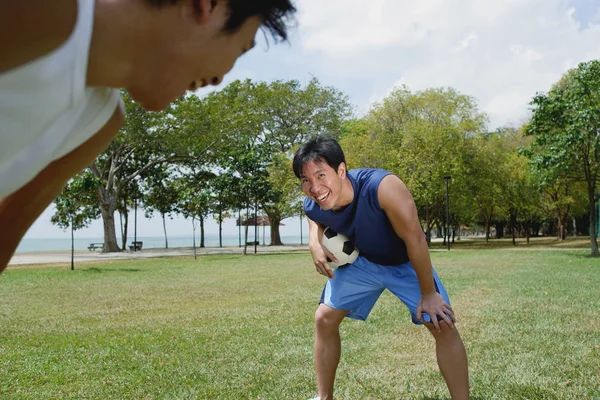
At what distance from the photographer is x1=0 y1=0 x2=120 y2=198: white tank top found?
786mm

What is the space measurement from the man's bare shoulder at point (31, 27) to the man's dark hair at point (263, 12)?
0.50 feet

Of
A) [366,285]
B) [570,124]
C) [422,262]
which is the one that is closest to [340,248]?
[366,285]

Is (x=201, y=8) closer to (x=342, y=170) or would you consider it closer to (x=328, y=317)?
(x=342, y=170)

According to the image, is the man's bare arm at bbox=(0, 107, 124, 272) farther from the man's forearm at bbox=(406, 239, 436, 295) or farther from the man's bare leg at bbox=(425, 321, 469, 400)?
the man's bare leg at bbox=(425, 321, 469, 400)

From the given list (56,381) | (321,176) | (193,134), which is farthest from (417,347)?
(193,134)

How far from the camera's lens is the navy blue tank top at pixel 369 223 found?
3.14 meters

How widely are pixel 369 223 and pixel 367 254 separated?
0.91 feet

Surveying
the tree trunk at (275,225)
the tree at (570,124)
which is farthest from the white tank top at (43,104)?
the tree trunk at (275,225)

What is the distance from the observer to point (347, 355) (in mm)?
4816

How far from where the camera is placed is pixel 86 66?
0.85 m

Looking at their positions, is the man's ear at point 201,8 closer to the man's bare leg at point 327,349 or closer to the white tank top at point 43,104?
the white tank top at point 43,104

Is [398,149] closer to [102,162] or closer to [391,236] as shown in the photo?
[102,162]

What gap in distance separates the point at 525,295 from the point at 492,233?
62.1 m

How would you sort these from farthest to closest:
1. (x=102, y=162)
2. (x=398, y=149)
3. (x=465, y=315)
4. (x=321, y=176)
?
(x=102, y=162) → (x=398, y=149) → (x=465, y=315) → (x=321, y=176)
